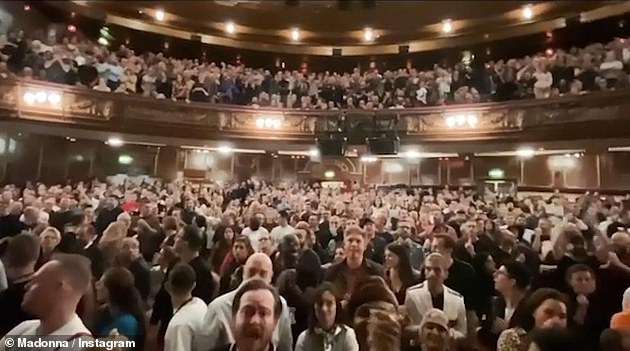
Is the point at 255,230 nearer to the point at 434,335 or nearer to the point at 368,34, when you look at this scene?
the point at 434,335

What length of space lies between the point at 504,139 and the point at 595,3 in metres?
3.28

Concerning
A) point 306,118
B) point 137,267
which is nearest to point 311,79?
point 306,118

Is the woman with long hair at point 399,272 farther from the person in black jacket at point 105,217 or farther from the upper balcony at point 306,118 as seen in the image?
the upper balcony at point 306,118

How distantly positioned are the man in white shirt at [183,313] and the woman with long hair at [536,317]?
131 cm

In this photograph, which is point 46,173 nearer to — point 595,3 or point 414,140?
point 414,140

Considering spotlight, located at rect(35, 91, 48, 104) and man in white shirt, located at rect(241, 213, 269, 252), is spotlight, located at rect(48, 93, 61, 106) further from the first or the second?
man in white shirt, located at rect(241, 213, 269, 252)

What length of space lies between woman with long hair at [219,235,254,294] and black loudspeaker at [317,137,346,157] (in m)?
5.06

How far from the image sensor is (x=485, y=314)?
283 centimetres

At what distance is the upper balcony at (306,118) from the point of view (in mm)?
7578

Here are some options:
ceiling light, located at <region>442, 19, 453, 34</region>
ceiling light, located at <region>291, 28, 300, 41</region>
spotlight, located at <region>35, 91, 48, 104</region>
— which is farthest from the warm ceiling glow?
spotlight, located at <region>35, 91, 48, 104</region>

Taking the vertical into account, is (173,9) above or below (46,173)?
above

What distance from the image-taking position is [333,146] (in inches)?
329

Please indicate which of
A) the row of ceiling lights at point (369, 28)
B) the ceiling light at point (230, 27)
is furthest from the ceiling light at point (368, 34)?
the ceiling light at point (230, 27)

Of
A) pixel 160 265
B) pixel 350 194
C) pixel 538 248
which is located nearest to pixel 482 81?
pixel 350 194
